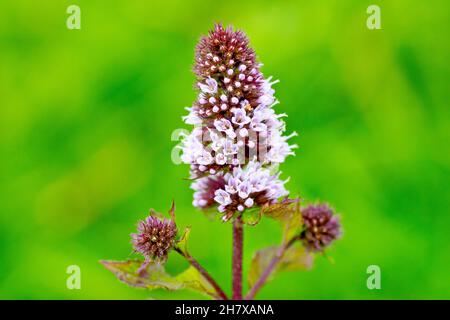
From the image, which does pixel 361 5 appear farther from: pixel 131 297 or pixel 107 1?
pixel 131 297

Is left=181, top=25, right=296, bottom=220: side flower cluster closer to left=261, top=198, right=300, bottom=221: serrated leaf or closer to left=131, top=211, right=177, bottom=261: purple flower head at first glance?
left=261, top=198, right=300, bottom=221: serrated leaf

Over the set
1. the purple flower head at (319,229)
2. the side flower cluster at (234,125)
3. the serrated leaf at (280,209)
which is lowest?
the purple flower head at (319,229)

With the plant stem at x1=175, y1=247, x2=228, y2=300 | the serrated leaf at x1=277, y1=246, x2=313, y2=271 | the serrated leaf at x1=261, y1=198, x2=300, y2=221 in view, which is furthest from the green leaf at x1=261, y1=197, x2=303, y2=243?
the plant stem at x1=175, y1=247, x2=228, y2=300

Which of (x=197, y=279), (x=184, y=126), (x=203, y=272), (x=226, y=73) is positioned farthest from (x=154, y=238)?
(x=184, y=126)

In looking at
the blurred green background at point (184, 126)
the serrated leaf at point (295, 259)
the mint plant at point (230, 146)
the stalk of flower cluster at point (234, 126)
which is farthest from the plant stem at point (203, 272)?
the blurred green background at point (184, 126)

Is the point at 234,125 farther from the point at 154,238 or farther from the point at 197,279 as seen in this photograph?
the point at 197,279

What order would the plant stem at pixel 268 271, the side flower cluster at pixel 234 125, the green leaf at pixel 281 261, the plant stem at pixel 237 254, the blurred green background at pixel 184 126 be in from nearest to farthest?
1. the side flower cluster at pixel 234 125
2. the plant stem at pixel 237 254
3. the plant stem at pixel 268 271
4. the green leaf at pixel 281 261
5. the blurred green background at pixel 184 126

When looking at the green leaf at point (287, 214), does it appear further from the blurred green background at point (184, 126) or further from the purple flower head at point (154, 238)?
the blurred green background at point (184, 126)

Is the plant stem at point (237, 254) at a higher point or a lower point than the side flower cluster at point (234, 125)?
lower
